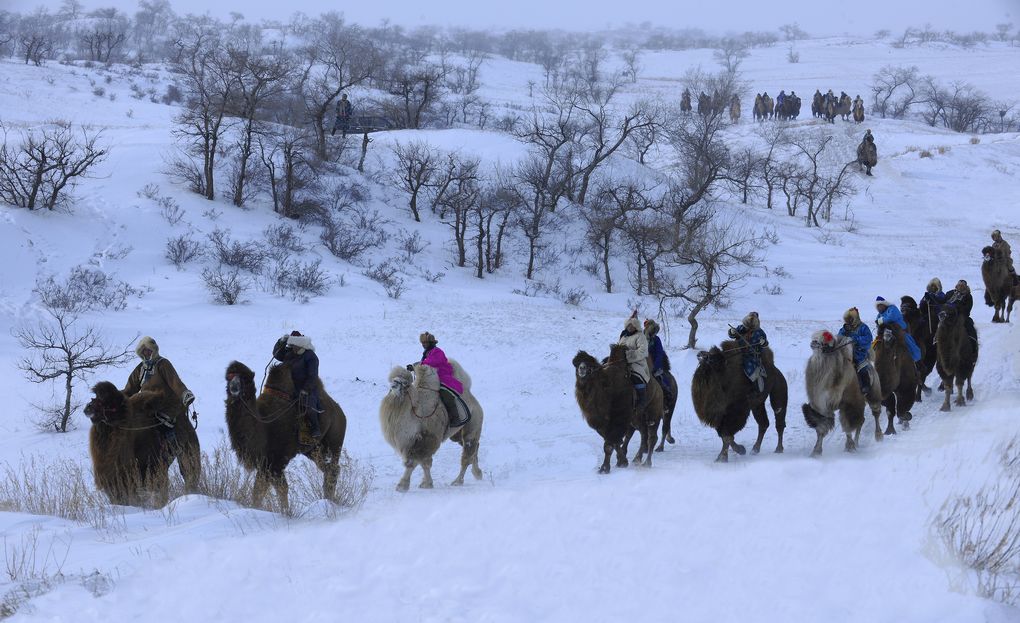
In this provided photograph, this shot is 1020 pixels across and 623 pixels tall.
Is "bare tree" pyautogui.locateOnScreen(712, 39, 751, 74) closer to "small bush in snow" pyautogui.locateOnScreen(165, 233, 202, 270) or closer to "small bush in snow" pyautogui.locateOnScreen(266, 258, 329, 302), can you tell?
"small bush in snow" pyautogui.locateOnScreen(266, 258, 329, 302)

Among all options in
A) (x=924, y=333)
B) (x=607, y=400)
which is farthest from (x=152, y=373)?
(x=924, y=333)

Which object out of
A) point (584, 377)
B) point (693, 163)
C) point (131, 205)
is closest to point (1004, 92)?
point (693, 163)

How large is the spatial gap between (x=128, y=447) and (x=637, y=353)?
20.6 ft

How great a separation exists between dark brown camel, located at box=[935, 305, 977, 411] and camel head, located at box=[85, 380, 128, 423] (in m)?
12.3

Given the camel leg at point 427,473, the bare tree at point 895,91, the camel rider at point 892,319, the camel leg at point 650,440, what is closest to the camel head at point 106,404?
the camel leg at point 427,473

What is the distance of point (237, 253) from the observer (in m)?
29.4

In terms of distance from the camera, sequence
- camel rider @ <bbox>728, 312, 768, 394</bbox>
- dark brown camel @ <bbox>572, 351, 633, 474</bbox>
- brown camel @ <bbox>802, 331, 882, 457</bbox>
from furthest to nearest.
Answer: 1. camel rider @ <bbox>728, 312, 768, 394</bbox>
2. brown camel @ <bbox>802, 331, 882, 457</bbox>
3. dark brown camel @ <bbox>572, 351, 633, 474</bbox>

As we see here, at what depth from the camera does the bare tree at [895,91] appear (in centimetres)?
7788

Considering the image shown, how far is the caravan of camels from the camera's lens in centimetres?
881

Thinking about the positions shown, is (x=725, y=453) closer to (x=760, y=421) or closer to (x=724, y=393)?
(x=724, y=393)

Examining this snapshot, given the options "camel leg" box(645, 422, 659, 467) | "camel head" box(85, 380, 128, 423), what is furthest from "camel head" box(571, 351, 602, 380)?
"camel head" box(85, 380, 128, 423)

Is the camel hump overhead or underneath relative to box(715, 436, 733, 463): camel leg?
overhead

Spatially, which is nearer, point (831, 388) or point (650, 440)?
point (831, 388)

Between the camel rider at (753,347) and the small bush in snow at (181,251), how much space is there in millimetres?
22072
